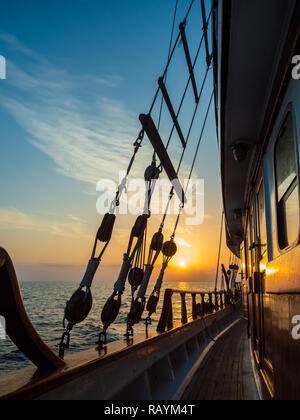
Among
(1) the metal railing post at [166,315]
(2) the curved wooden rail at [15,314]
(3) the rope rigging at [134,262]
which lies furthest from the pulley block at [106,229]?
→ (1) the metal railing post at [166,315]

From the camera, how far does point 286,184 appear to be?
292cm

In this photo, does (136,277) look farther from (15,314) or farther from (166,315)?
(15,314)

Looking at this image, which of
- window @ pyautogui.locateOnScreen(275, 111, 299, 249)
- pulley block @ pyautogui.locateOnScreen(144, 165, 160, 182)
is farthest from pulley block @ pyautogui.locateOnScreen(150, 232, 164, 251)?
window @ pyautogui.locateOnScreen(275, 111, 299, 249)

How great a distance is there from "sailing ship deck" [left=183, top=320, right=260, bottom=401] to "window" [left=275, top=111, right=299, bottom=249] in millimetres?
2224

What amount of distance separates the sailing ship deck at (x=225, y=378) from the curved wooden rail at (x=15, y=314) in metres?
2.59

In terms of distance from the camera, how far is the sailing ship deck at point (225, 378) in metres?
3.95

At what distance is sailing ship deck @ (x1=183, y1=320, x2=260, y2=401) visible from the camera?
13.0 feet

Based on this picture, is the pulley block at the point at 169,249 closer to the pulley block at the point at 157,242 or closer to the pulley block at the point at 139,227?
the pulley block at the point at 157,242

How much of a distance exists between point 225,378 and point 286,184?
3.29 m

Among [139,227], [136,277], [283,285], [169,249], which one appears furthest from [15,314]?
[169,249]

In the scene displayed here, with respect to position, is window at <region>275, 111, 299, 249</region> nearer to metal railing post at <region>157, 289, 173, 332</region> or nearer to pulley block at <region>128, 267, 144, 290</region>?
pulley block at <region>128, 267, 144, 290</region>

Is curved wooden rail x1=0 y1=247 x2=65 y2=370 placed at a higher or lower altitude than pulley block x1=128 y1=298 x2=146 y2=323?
higher

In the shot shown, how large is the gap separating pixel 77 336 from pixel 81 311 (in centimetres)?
1986
